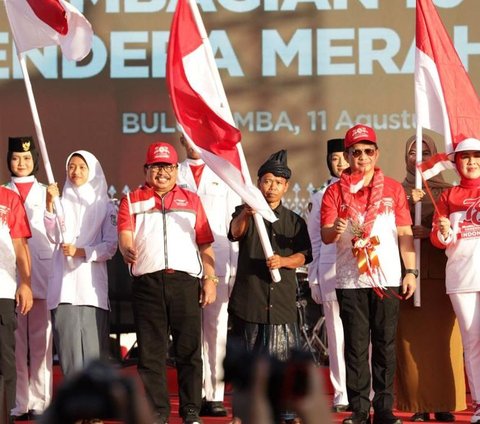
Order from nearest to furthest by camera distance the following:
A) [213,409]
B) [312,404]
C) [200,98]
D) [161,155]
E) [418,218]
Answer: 1. [312,404]
2. [161,155]
3. [200,98]
4. [418,218]
5. [213,409]

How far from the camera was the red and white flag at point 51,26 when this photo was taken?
6.89 meters

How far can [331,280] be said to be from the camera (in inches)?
297

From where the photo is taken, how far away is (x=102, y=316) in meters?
7.04

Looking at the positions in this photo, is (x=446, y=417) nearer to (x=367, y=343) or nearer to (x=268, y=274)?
(x=367, y=343)

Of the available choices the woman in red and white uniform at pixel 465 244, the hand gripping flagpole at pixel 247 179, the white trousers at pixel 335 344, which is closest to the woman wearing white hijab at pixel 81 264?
the hand gripping flagpole at pixel 247 179

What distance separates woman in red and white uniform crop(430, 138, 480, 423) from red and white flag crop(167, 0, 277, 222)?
1128mm

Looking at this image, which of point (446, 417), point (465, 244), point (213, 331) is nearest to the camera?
point (465, 244)

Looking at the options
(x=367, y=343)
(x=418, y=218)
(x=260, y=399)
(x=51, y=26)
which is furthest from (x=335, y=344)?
(x=260, y=399)

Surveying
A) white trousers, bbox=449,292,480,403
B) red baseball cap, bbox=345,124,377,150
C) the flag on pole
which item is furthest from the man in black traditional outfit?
white trousers, bbox=449,292,480,403

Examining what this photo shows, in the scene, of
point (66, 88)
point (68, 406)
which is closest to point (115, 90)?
point (66, 88)

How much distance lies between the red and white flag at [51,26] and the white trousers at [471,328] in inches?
100

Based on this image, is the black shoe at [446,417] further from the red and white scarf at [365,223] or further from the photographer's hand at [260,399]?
the photographer's hand at [260,399]

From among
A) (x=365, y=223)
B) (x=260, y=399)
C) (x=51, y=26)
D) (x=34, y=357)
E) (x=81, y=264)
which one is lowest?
(x=34, y=357)

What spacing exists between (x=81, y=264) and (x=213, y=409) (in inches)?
49.2
